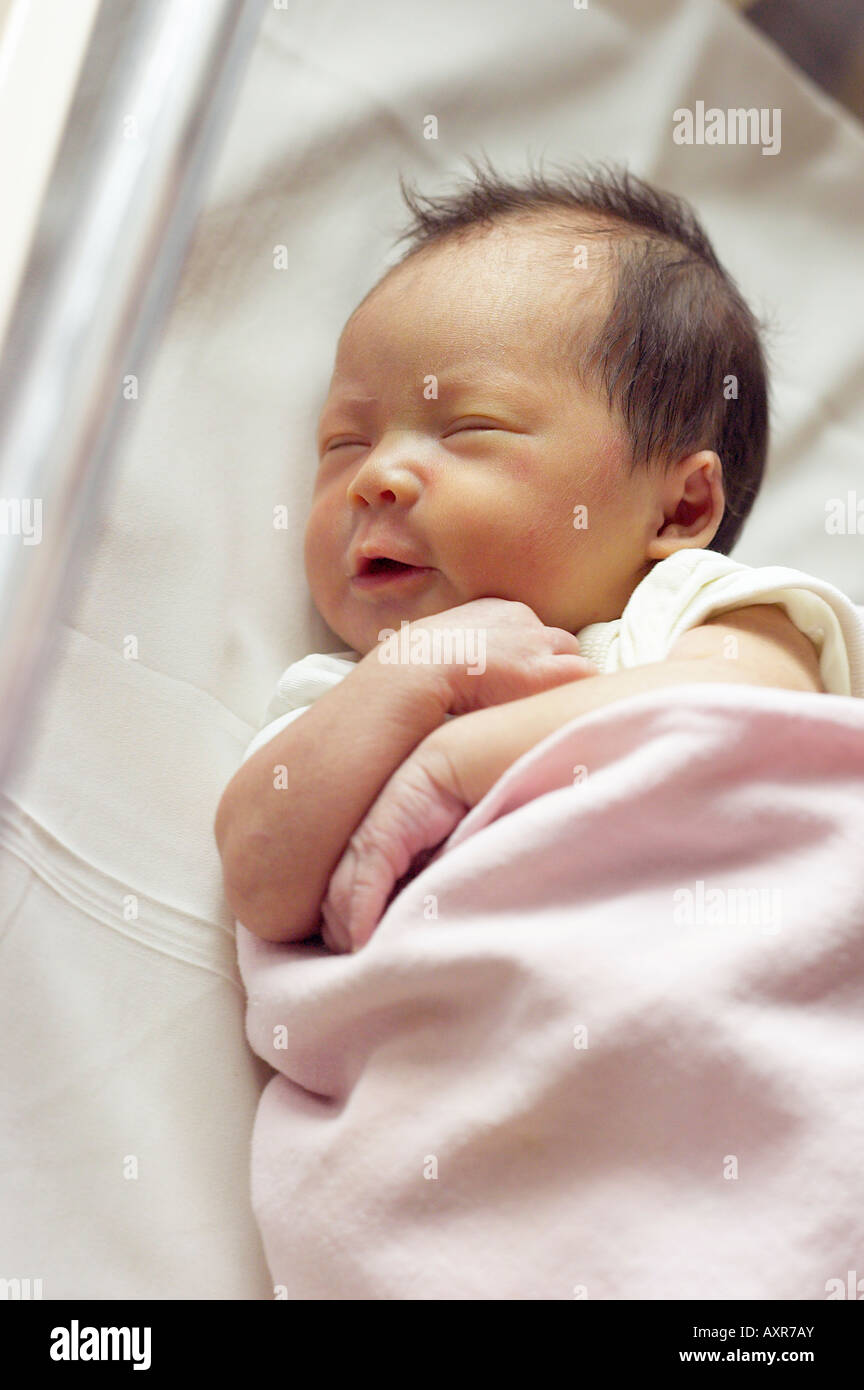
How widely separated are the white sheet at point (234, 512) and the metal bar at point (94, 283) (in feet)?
0.11

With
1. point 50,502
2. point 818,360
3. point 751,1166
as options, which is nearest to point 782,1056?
point 751,1166

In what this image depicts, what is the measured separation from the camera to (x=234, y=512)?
1050 millimetres

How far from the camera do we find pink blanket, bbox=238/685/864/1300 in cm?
65

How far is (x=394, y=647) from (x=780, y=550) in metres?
0.66

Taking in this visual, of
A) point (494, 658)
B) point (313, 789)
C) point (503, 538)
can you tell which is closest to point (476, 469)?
point (503, 538)

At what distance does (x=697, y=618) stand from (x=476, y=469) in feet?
0.64

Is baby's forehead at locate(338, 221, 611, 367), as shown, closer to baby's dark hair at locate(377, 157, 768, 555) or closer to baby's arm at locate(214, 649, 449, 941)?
baby's dark hair at locate(377, 157, 768, 555)

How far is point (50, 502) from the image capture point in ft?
1.53

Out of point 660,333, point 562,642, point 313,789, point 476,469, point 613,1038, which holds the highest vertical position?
point 660,333

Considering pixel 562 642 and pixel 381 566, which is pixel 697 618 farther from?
pixel 381 566

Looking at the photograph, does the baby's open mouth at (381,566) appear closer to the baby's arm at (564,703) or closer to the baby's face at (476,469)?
the baby's face at (476,469)

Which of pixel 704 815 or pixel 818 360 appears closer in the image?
pixel 704 815

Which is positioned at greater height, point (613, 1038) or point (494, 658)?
point (494, 658)
